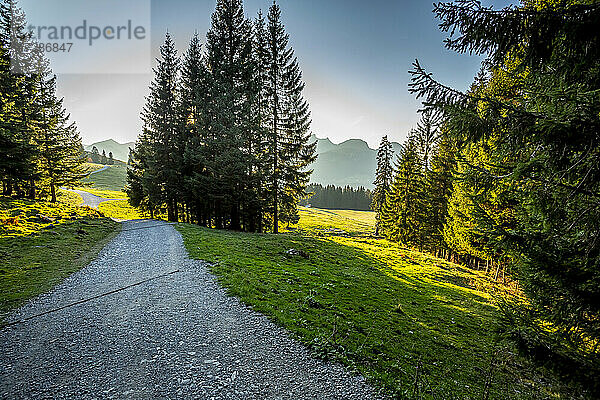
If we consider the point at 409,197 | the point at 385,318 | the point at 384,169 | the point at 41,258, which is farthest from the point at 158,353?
the point at 384,169

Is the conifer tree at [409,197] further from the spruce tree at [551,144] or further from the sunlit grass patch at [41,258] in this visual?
the sunlit grass patch at [41,258]

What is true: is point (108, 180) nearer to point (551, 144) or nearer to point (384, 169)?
point (384, 169)

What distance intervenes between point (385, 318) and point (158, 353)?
267 inches

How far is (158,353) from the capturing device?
215 inches

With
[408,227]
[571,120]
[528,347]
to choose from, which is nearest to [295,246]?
[528,347]

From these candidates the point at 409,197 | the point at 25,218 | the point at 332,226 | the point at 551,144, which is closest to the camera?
the point at 551,144

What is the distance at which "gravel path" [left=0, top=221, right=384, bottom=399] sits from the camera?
174 inches

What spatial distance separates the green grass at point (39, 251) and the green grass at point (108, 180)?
88646 millimetres

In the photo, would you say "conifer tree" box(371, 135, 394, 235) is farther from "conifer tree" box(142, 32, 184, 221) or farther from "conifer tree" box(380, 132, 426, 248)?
"conifer tree" box(142, 32, 184, 221)

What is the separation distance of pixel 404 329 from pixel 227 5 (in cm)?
3127

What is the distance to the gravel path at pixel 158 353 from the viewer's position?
4.43 m

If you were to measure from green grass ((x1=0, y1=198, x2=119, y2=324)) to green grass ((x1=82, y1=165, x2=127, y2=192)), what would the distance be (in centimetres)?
8865

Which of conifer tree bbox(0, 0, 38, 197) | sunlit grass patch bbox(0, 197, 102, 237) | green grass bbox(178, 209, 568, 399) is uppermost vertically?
conifer tree bbox(0, 0, 38, 197)

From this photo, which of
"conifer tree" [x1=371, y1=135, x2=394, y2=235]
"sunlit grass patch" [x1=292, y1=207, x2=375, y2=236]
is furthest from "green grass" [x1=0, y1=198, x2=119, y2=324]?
"conifer tree" [x1=371, y1=135, x2=394, y2=235]
